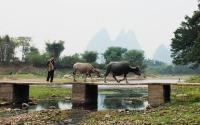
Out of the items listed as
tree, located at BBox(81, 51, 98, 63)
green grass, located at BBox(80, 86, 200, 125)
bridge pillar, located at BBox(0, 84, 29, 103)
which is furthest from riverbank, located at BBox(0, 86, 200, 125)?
tree, located at BBox(81, 51, 98, 63)

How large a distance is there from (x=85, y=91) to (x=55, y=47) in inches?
2942

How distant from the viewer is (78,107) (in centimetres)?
3175

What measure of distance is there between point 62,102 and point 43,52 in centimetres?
6929

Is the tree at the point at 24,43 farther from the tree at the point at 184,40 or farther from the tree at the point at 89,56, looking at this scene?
the tree at the point at 184,40

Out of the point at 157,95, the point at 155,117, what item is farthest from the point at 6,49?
the point at 155,117

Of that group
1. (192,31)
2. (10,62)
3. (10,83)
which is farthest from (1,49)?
(10,83)

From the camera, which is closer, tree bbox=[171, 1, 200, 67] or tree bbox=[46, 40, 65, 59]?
tree bbox=[171, 1, 200, 67]

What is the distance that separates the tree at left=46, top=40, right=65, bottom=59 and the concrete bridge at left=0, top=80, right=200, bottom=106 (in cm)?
6956

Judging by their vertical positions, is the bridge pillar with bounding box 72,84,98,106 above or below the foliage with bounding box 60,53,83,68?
below

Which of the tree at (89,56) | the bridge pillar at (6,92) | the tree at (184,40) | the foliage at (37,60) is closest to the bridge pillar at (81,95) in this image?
the bridge pillar at (6,92)

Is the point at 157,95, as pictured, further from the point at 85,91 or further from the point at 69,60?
the point at 69,60

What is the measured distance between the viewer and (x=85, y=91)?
33.5 metres

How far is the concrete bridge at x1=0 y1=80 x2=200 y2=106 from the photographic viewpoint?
29719mm

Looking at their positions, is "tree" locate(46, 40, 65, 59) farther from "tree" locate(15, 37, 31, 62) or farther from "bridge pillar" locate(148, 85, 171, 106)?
"bridge pillar" locate(148, 85, 171, 106)
